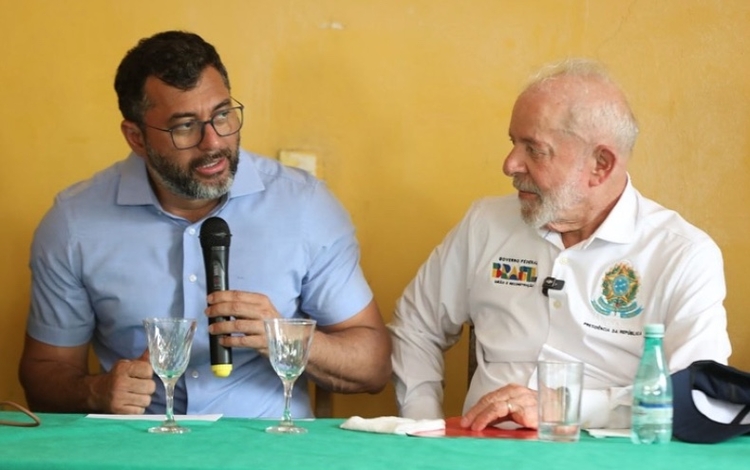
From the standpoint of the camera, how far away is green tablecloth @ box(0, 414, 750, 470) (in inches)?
71.6

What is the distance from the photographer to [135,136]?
2.99 metres

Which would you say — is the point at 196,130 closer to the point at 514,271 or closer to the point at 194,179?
the point at 194,179

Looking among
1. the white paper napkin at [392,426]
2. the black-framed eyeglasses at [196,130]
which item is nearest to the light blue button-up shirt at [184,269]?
the black-framed eyeglasses at [196,130]

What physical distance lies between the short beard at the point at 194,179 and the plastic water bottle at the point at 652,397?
1204 mm

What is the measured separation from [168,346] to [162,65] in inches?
36.1

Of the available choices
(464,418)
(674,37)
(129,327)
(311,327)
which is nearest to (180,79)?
(129,327)

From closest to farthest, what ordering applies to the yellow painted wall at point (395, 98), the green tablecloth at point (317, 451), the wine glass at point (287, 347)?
the green tablecloth at point (317, 451)
the wine glass at point (287, 347)
the yellow painted wall at point (395, 98)

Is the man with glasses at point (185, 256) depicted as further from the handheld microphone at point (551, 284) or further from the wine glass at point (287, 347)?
the wine glass at point (287, 347)

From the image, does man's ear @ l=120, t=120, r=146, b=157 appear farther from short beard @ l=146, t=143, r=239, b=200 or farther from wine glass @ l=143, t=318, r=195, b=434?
wine glass @ l=143, t=318, r=195, b=434

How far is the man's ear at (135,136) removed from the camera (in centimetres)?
297

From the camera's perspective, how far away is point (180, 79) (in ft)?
9.33

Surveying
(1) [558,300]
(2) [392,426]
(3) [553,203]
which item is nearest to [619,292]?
(1) [558,300]

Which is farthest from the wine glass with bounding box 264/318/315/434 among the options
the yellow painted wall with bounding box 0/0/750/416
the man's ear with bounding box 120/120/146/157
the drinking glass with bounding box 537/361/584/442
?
the yellow painted wall with bounding box 0/0/750/416

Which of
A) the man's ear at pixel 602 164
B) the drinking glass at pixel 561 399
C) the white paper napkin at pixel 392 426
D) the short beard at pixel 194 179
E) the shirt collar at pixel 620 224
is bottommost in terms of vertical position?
the white paper napkin at pixel 392 426
